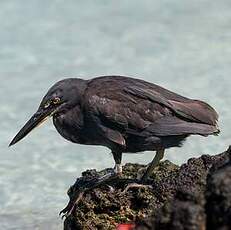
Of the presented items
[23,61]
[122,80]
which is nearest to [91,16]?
[23,61]

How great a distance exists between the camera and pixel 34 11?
11.3m

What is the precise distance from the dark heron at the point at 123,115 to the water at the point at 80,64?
1.41 meters

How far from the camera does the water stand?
798 cm

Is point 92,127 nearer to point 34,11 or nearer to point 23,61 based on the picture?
point 23,61

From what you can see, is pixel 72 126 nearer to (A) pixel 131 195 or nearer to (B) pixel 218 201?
(A) pixel 131 195

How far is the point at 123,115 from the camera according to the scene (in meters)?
6.09

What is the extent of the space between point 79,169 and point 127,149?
1.97 meters

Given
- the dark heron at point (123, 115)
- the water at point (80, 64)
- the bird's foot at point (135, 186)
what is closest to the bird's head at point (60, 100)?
the dark heron at point (123, 115)

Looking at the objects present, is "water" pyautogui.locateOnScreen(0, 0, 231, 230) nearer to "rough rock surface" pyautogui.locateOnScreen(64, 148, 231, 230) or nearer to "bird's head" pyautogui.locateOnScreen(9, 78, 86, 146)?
"bird's head" pyautogui.locateOnScreen(9, 78, 86, 146)

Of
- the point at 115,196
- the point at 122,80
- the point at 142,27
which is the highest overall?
the point at 142,27

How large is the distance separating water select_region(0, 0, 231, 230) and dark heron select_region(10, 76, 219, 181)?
55.5 inches

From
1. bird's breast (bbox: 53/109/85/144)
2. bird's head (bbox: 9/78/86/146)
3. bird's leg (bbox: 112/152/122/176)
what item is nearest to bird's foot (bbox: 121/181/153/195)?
bird's leg (bbox: 112/152/122/176)

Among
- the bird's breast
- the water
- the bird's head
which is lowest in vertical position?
the bird's breast

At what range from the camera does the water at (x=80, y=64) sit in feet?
26.2
